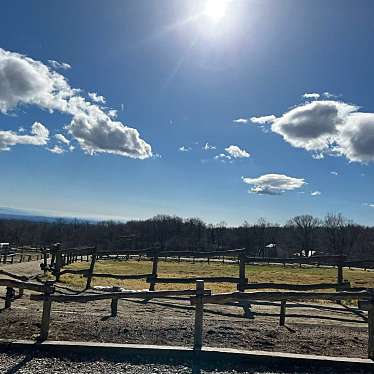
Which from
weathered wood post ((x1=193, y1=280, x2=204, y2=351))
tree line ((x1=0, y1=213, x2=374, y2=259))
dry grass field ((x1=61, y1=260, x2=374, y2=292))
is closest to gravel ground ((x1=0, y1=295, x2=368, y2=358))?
weathered wood post ((x1=193, y1=280, x2=204, y2=351))

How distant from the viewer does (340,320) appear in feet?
38.7

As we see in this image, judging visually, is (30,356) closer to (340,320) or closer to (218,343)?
(218,343)

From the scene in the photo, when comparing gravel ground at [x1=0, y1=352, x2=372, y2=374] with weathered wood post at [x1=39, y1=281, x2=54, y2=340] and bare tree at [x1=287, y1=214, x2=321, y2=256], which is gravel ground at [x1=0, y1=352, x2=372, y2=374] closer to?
weathered wood post at [x1=39, y1=281, x2=54, y2=340]

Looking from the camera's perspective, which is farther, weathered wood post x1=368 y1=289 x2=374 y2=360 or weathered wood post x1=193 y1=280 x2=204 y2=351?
weathered wood post x1=193 y1=280 x2=204 y2=351

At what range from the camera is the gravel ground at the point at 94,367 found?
6.42 meters

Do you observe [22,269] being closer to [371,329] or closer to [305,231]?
[371,329]

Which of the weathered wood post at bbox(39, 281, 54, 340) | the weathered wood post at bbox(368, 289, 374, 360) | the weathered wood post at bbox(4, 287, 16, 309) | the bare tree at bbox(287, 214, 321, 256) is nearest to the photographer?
the weathered wood post at bbox(368, 289, 374, 360)

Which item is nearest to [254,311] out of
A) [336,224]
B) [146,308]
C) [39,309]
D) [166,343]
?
[146,308]

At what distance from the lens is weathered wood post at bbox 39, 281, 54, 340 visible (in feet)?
25.2

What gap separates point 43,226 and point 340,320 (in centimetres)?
13102

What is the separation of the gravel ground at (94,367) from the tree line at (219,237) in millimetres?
77980

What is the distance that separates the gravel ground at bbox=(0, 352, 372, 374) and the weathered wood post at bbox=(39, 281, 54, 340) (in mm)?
715

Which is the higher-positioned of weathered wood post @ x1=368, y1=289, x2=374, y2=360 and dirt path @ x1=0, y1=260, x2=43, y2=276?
weathered wood post @ x1=368, y1=289, x2=374, y2=360

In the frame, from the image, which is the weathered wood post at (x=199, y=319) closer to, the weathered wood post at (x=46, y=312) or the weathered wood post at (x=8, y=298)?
the weathered wood post at (x=46, y=312)
